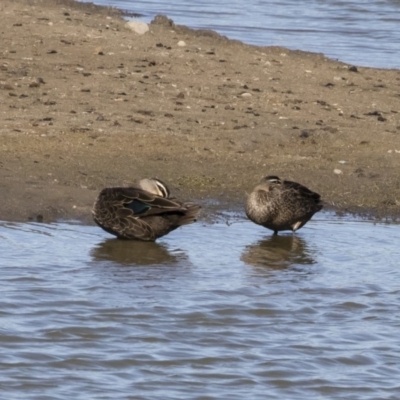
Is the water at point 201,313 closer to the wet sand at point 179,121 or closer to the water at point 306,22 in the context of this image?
the wet sand at point 179,121

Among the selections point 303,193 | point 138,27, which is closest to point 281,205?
point 303,193

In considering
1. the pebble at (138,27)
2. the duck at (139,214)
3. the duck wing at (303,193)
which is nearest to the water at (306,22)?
the pebble at (138,27)

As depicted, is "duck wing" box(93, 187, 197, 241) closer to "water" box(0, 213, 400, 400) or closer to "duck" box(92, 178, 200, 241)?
"duck" box(92, 178, 200, 241)

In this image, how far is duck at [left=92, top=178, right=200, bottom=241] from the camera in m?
9.58

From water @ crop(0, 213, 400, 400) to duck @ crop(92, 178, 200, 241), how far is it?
0.37ft

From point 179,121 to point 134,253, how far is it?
146 inches

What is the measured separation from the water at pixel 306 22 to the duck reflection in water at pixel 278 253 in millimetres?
8392

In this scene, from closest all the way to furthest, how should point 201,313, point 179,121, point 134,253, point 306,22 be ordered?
point 201,313
point 134,253
point 179,121
point 306,22

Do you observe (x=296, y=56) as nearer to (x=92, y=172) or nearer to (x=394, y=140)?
(x=394, y=140)

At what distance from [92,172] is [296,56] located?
7.02 meters

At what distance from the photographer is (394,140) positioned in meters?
12.9

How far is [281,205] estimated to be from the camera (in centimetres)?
1010

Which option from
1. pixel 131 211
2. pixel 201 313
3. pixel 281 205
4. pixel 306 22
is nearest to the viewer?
pixel 201 313

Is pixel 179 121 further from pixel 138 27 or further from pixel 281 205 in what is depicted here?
pixel 138 27
